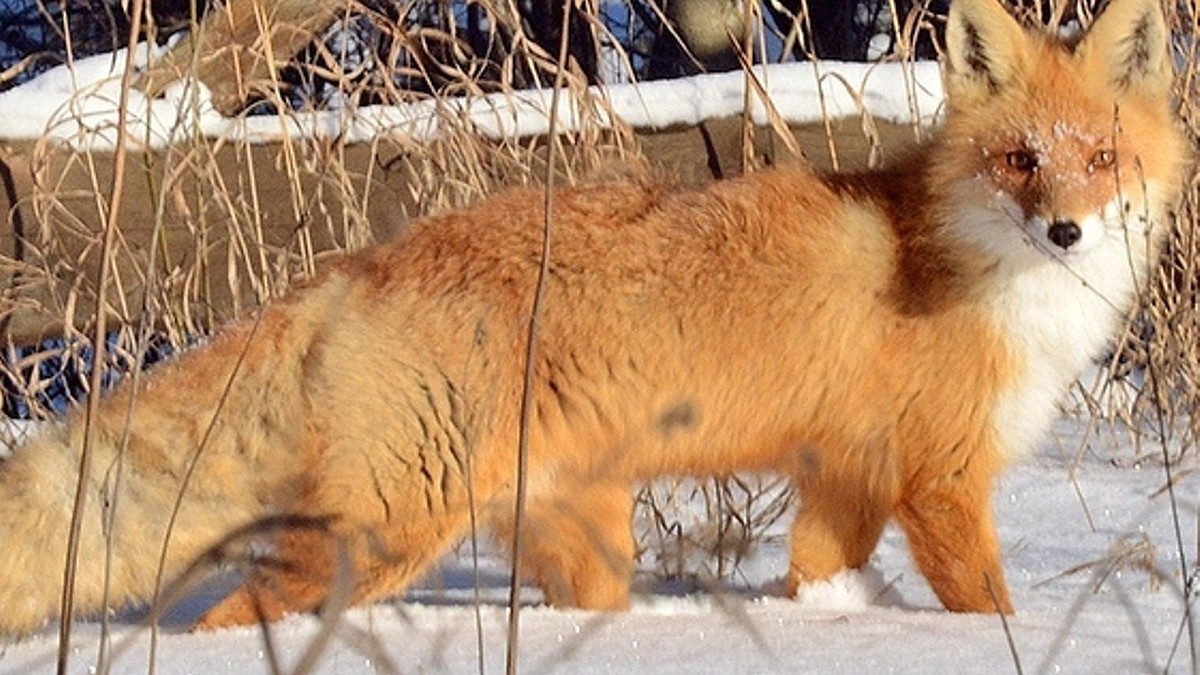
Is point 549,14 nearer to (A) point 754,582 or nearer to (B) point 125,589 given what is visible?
(A) point 754,582

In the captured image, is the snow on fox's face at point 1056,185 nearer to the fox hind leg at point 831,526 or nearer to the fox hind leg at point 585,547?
the fox hind leg at point 831,526

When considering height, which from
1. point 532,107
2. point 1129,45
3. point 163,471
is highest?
point 1129,45

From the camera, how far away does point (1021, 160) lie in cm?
341

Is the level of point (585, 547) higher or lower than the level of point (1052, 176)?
lower

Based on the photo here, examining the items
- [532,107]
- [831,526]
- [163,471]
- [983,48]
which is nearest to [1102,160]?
[983,48]

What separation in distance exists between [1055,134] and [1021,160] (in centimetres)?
8

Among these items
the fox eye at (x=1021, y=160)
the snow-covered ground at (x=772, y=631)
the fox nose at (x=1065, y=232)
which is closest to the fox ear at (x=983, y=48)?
the fox eye at (x=1021, y=160)

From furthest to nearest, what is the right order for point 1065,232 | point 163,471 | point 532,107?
point 532,107
point 1065,232
point 163,471

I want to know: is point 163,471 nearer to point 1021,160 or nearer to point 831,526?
point 831,526

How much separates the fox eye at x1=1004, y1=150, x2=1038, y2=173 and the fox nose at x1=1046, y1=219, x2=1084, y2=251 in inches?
8.1

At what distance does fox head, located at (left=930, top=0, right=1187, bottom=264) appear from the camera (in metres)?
3.30

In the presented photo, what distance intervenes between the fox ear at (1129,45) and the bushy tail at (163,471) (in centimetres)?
170

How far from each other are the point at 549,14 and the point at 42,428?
6.72 meters

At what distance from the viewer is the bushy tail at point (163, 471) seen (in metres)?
2.94
